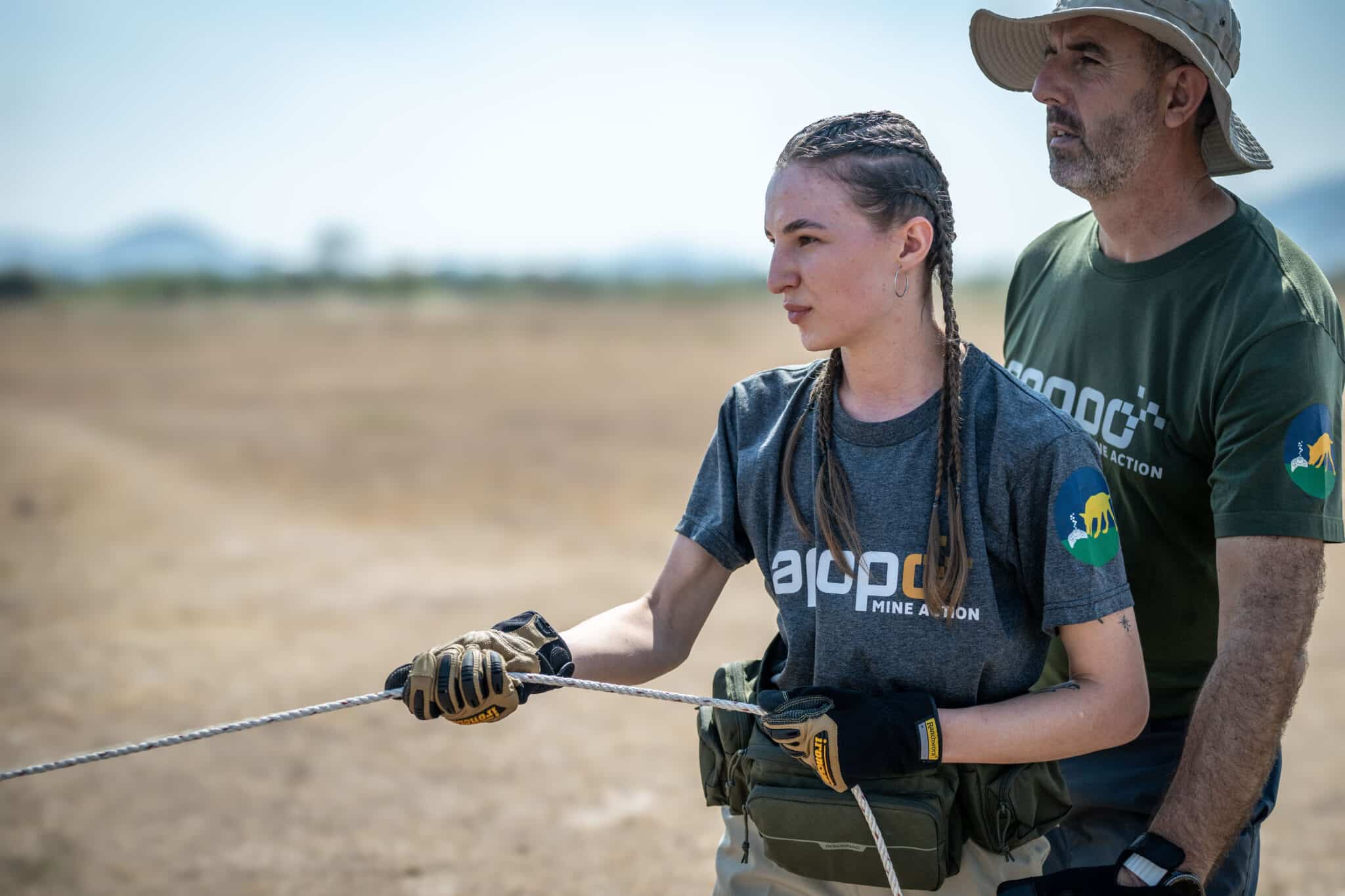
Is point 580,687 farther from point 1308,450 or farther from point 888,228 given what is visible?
point 1308,450

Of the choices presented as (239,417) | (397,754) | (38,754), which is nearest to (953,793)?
(397,754)

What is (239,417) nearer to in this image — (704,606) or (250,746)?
(250,746)

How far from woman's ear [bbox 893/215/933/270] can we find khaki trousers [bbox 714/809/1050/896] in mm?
1076

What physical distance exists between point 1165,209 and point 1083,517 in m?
1.02

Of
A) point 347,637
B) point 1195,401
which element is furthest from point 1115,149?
point 347,637

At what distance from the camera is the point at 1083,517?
1.91m

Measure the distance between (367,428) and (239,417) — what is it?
2198mm

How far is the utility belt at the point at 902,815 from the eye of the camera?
1.95 meters

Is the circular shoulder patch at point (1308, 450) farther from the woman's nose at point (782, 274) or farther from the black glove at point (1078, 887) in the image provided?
the woman's nose at point (782, 274)

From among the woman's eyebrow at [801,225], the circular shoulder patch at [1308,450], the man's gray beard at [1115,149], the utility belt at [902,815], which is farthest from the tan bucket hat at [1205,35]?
the utility belt at [902,815]

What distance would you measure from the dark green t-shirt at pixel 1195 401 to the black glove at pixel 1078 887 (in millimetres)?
569

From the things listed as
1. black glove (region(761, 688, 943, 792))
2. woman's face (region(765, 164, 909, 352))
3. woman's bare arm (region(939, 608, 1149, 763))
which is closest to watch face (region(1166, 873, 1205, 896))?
woman's bare arm (region(939, 608, 1149, 763))

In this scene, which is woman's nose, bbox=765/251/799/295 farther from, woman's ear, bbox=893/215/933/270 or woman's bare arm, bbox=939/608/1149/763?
woman's bare arm, bbox=939/608/1149/763

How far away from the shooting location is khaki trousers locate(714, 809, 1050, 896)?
6.79ft
